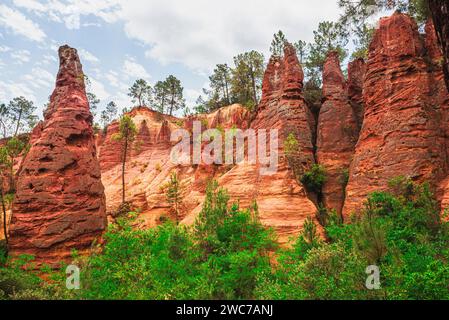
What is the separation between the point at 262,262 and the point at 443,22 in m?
13.4

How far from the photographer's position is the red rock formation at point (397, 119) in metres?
19.4

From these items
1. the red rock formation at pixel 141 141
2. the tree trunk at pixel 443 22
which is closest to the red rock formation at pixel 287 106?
the tree trunk at pixel 443 22

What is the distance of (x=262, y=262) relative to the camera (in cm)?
1623

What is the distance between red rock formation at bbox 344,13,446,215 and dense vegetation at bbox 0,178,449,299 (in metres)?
1.64

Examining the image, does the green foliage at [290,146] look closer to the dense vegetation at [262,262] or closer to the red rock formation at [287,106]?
the red rock formation at [287,106]

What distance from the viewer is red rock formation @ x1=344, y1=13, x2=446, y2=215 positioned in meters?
19.4

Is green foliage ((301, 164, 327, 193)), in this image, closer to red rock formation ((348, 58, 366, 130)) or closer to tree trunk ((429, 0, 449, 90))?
red rock formation ((348, 58, 366, 130))

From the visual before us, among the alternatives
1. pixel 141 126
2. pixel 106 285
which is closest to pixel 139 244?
pixel 106 285

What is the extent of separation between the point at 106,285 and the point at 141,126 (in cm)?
4092

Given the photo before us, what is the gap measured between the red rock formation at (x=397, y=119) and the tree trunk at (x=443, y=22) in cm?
1479

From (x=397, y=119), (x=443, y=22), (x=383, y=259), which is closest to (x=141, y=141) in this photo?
(x=397, y=119)
